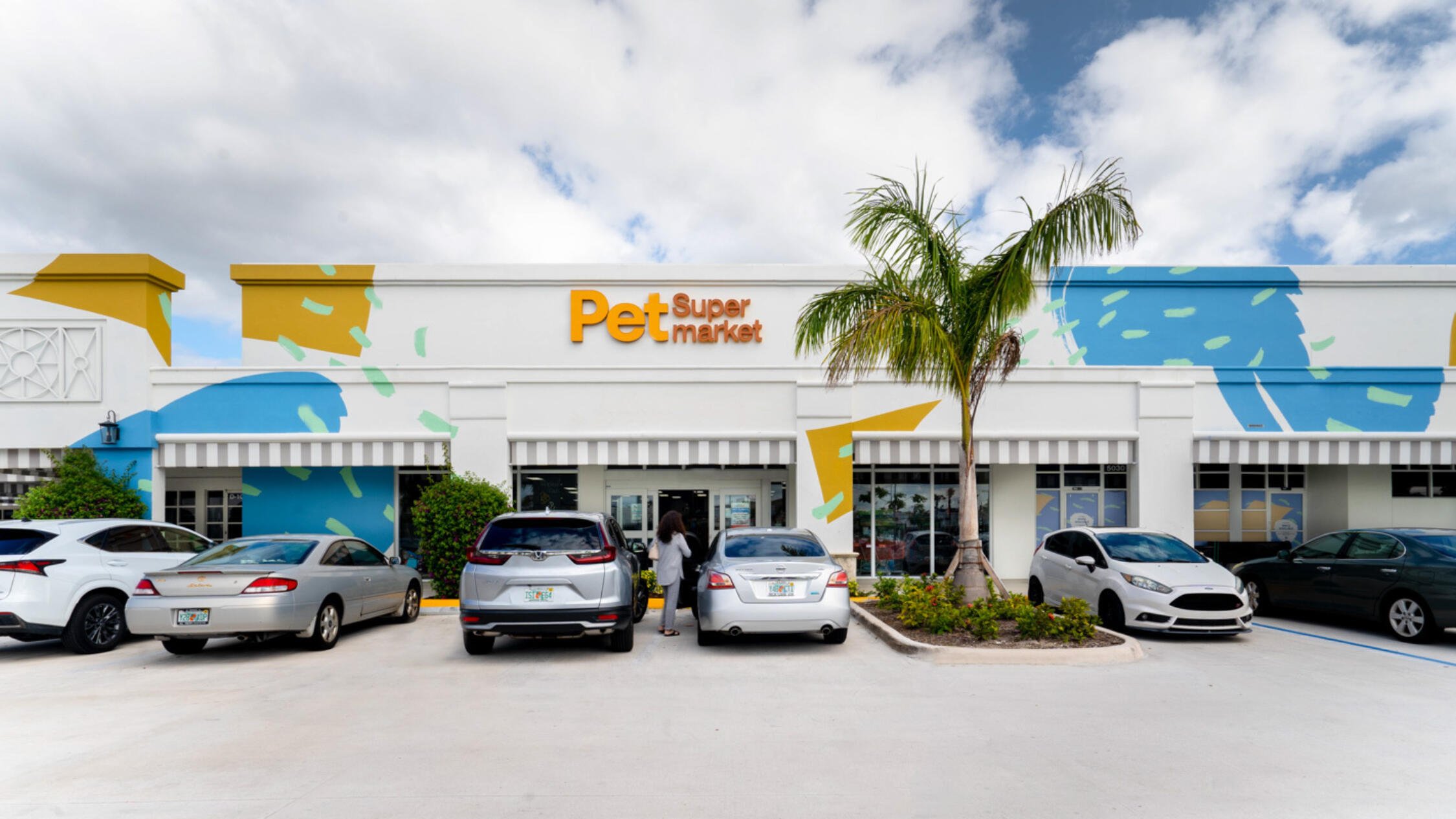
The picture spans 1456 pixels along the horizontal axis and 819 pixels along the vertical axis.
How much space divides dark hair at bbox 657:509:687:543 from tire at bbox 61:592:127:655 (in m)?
6.57

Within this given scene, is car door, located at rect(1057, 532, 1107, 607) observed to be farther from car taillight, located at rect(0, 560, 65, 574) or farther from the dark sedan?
car taillight, located at rect(0, 560, 65, 574)

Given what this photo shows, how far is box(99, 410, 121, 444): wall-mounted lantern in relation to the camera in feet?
48.9

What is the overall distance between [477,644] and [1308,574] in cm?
1117

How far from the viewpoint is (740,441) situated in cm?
1548

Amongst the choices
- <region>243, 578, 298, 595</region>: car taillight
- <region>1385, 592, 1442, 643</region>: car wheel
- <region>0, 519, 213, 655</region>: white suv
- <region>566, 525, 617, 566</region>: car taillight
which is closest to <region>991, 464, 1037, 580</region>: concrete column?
<region>1385, 592, 1442, 643</region>: car wheel

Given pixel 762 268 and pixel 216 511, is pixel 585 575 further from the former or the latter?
pixel 216 511

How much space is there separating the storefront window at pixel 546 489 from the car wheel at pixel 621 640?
24.6ft

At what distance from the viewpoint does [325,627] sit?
382 inches

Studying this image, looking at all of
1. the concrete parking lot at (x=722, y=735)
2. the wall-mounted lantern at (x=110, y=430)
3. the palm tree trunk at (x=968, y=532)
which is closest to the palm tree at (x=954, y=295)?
the palm tree trunk at (x=968, y=532)

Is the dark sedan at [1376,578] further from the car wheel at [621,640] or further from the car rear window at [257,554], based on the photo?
the car rear window at [257,554]

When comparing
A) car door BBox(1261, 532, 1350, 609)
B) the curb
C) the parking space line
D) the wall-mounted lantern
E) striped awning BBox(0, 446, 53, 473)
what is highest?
the wall-mounted lantern

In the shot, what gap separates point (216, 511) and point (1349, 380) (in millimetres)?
22936

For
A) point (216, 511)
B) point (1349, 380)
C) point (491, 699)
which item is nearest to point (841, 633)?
point (491, 699)

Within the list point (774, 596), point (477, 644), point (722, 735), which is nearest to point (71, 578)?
point (477, 644)
